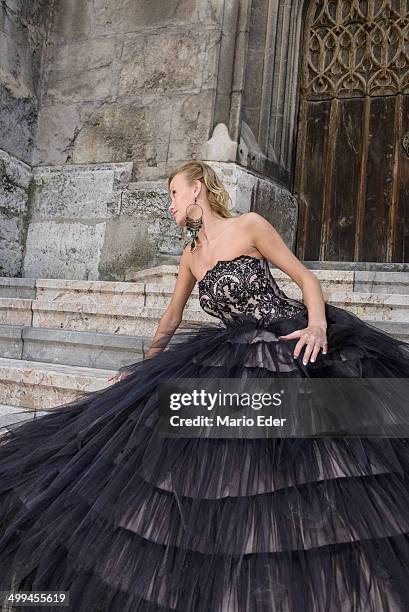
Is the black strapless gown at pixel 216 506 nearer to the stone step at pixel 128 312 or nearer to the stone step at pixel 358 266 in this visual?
the stone step at pixel 128 312

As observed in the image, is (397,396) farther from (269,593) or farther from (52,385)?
(52,385)

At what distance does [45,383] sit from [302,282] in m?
1.58

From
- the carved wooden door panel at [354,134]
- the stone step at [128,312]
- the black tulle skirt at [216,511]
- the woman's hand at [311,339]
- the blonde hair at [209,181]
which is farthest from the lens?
the carved wooden door panel at [354,134]

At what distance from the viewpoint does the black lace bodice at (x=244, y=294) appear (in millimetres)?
2090

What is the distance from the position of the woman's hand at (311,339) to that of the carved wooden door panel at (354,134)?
13.1 feet

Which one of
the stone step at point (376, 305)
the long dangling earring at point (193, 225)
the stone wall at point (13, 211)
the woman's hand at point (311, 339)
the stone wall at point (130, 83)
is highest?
the stone wall at point (130, 83)

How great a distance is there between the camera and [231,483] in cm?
147

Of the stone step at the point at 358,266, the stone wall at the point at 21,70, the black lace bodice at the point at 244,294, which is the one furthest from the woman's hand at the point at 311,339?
the stone wall at the point at 21,70

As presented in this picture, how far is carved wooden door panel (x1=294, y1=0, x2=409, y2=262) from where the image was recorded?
18.6 ft

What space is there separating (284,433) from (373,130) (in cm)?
486

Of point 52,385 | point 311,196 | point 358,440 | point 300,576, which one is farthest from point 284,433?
point 311,196

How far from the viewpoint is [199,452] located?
5.09 ft

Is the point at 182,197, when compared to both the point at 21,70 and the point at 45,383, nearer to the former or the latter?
the point at 45,383

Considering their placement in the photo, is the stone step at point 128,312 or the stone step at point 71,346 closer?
the stone step at point 71,346
